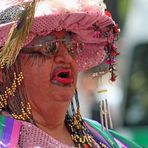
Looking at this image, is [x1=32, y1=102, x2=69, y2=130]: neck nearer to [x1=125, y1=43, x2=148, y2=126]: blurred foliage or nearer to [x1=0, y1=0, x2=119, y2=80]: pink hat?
[x1=0, y1=0, x2=119, y2=80]: pink hat

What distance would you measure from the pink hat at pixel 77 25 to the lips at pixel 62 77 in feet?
0.65

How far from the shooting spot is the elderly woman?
Result: 2992 mm

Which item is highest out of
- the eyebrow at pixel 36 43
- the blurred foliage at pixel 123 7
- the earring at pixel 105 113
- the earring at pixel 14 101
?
the eyebrow at pixel 36 43

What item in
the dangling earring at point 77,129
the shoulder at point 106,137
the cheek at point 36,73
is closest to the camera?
the cheek at point 36,73

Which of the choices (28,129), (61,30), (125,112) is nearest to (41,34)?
(61,30)

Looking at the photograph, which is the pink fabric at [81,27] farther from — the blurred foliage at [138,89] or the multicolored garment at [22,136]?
the blurred foliage at [138,89]

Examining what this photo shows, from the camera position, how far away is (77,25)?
330 centimetres

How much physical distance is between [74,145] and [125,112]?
419 cm

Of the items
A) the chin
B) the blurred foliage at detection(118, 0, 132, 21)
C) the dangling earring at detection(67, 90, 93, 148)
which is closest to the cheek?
the chin

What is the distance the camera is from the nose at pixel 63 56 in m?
3.22

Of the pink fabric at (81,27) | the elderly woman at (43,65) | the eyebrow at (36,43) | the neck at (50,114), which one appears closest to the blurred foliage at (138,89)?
the pink fabric at (81,27)

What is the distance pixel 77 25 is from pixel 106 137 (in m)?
0.66

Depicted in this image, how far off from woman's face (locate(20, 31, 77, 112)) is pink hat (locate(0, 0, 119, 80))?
0.08 m

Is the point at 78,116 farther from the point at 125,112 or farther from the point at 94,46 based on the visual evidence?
the point at 125,112
